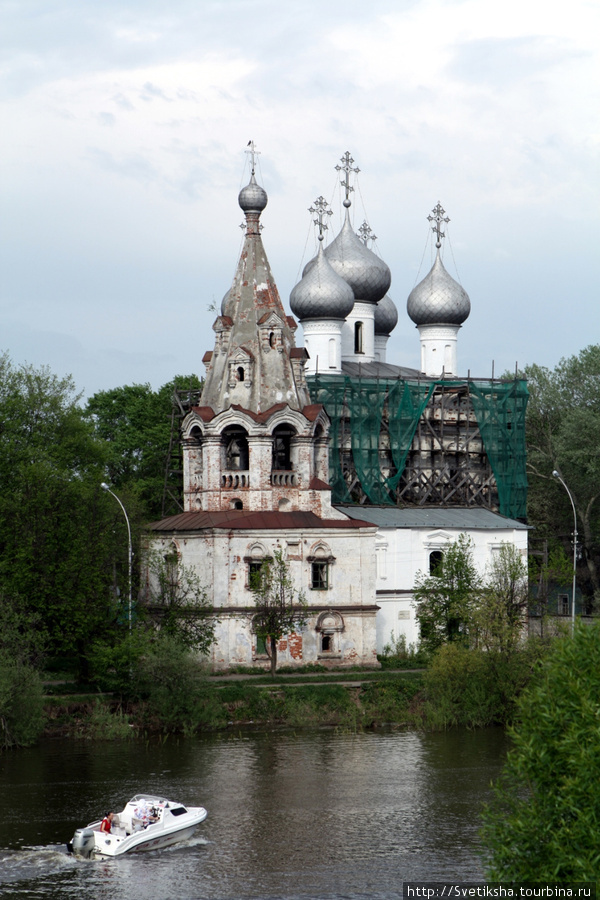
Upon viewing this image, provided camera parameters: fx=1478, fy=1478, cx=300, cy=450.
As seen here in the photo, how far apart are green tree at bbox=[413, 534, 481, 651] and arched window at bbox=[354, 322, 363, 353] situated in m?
10.7

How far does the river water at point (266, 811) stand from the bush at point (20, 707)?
1.64ft

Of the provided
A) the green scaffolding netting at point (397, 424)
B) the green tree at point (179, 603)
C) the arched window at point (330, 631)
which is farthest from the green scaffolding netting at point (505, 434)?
the green tree at point (179, 603)

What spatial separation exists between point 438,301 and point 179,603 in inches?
733

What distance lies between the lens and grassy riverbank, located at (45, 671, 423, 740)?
124 feet

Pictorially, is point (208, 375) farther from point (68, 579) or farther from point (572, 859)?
point (572, 859)

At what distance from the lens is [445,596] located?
4638cm

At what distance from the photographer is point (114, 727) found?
37469mm

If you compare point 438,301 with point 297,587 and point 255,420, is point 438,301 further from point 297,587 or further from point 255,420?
point 297,587

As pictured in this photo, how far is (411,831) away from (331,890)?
4109mm

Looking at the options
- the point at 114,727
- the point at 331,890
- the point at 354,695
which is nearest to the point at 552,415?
the point at 354,695

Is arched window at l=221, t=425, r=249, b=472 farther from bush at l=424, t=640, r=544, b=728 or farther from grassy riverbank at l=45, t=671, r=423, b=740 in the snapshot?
bush at l=424, t=640, r=544, b=728

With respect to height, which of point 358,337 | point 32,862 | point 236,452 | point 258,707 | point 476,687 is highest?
point 358,337

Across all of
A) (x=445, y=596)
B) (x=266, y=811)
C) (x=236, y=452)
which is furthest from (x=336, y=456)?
(x=266, y=811)

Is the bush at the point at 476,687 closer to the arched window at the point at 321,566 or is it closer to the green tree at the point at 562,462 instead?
the arched window at the point at 321,566
